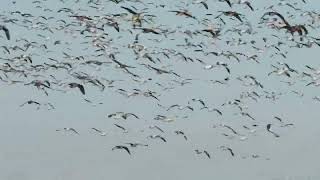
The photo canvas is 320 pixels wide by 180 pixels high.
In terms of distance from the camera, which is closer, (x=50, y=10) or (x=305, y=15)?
(x=305, y=15)

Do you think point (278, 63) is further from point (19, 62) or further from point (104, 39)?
point (19, 62)

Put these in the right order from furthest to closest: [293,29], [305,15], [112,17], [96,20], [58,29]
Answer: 1. [58,29]
2. [305,15]
3. [96,20]
4. [112,17]
5. [293,29]

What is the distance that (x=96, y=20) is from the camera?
2584 centimetres

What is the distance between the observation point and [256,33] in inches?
1257

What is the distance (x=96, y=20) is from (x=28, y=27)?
5.16m

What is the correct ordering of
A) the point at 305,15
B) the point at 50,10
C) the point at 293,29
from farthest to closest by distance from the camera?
the point at 50,10 < the point at 305,15 < the point at 293,29

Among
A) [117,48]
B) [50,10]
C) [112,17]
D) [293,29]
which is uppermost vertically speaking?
[293,29]

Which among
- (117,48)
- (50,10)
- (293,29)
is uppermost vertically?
(293,29)

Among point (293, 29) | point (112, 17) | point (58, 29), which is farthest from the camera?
point (58, 29)

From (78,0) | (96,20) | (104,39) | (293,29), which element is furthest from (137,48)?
(293,29)

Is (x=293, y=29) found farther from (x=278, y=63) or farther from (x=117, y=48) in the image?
(x=117, y=48)

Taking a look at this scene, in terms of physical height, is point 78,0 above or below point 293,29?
below

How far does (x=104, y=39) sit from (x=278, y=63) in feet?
26.3

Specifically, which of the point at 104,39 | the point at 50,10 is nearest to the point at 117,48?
the point at 104,39
